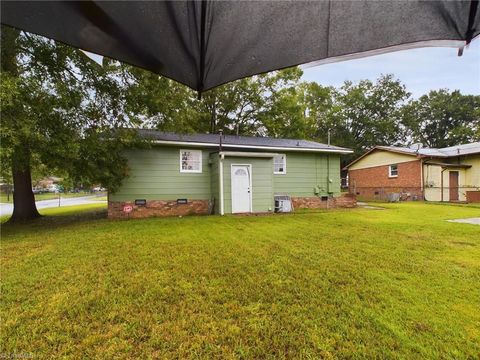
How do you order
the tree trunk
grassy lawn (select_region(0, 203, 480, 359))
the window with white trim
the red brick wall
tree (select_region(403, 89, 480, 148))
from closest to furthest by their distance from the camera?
grassy lawn (select_region(0, 203, 480, 359))
the tree trunk
the window with white trim
the red brick wall
tree (select_region(403, 89, 480, 148))

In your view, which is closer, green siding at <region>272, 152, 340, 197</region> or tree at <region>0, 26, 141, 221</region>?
tree at <region>0, 26, 141, 221</region>

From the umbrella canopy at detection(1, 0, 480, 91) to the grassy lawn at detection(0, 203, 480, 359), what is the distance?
2097mm

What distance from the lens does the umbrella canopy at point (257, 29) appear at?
0.96m

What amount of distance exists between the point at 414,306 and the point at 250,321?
5.64 ft

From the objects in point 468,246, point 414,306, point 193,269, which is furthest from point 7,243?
point 468,246

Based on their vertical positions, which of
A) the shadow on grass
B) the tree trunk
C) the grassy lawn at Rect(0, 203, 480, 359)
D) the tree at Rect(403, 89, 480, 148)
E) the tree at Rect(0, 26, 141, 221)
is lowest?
the shadow on grass

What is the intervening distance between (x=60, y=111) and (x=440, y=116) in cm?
4454

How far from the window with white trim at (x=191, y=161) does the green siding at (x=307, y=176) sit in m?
3.62

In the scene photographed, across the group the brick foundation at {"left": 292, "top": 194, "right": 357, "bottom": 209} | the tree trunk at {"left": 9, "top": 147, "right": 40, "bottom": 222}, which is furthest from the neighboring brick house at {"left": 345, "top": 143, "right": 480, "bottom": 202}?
the tree trunk at {"left": 9, "top": 147, "right": 40, "bottom": 222}

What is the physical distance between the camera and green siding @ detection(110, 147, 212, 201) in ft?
33.4

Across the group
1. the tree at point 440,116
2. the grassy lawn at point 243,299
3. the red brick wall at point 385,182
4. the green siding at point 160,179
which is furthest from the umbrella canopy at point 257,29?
the tree at point 440,116

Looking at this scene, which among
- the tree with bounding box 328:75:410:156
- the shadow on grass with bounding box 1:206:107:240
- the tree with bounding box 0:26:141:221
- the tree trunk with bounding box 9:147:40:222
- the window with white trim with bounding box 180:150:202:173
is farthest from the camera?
the tree with bounding box 328:75:410:156

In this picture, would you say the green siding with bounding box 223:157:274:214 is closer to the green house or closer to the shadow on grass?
the green house

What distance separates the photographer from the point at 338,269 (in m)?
3.87
